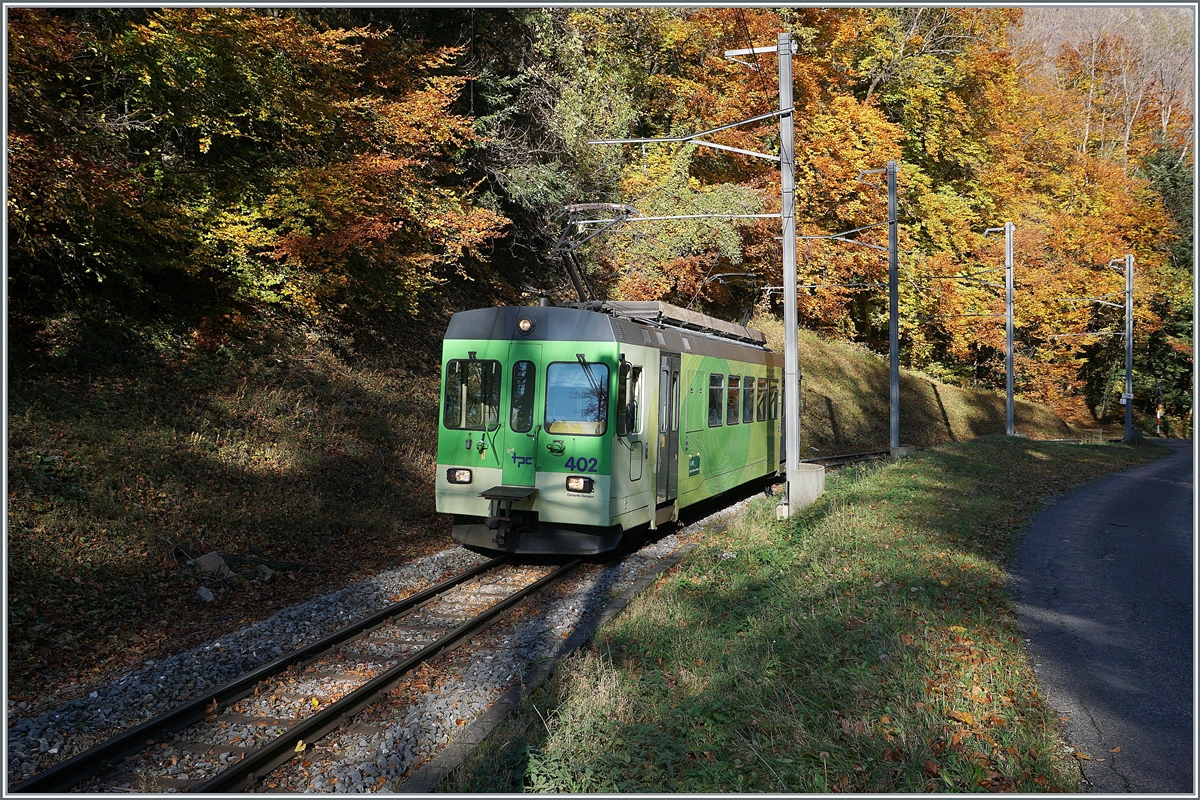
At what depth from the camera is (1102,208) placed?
41.2 m

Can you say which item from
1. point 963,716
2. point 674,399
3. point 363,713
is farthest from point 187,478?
point 963,716

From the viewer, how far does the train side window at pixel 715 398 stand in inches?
522

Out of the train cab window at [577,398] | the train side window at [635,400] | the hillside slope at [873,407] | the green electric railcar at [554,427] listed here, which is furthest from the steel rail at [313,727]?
the hillside slope at [873,407]

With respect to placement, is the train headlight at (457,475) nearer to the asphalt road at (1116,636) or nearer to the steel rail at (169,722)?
the steel rail at (169,722)

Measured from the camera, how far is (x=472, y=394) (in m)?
10.7

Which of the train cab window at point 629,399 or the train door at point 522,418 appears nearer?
the train cab window at point 629,399

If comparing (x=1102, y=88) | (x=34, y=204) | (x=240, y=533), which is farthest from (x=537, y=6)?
(x=1102, y=88)

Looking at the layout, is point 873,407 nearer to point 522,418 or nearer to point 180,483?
point 522,418

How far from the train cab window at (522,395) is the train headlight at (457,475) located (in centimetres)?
86

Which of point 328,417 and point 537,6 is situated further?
point 537,6

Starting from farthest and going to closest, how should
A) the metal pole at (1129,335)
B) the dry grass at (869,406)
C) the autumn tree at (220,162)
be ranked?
the metal pole at (1129,335) → the dry grass at (869,406) → the autumn tree at (220,162)

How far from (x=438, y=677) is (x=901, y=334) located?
118 ft

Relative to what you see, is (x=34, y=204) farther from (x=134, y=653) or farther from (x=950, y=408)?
(x=950, y=408)

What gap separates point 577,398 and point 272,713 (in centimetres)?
514
